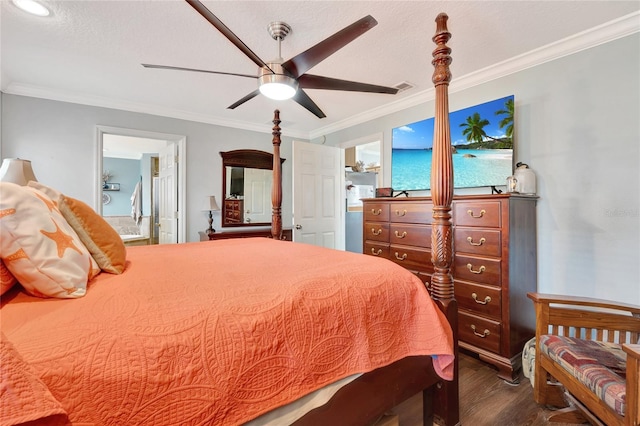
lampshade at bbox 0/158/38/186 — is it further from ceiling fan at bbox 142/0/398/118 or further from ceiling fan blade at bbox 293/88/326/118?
ceiling fan blade at bbox 293/88/326/118

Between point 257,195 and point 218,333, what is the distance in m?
3.86

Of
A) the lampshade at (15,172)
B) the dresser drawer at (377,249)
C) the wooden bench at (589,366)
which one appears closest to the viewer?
the wooden bench at (589,366)

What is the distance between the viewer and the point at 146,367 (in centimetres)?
68

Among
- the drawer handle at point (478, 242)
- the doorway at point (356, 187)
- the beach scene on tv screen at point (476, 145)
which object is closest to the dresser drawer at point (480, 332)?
the drawer handle at point (478, 242)

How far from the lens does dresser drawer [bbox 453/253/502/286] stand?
2049 millimetres

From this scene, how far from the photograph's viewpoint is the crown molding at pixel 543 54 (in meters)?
1.97

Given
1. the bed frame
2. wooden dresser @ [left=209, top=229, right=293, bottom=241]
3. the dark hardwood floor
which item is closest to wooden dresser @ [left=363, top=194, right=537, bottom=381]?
the dark hardwood floor

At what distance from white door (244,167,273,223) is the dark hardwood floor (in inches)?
131

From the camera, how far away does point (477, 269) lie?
215 cm

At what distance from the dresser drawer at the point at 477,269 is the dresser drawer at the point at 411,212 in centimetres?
40

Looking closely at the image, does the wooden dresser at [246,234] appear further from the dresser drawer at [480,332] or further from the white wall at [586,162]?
the white wall at [586,162]

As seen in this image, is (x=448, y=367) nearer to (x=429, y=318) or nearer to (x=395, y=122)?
(x=429, y=318)

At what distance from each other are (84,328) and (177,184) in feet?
12.1

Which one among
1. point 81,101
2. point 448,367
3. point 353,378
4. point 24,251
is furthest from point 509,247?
point 81,101
